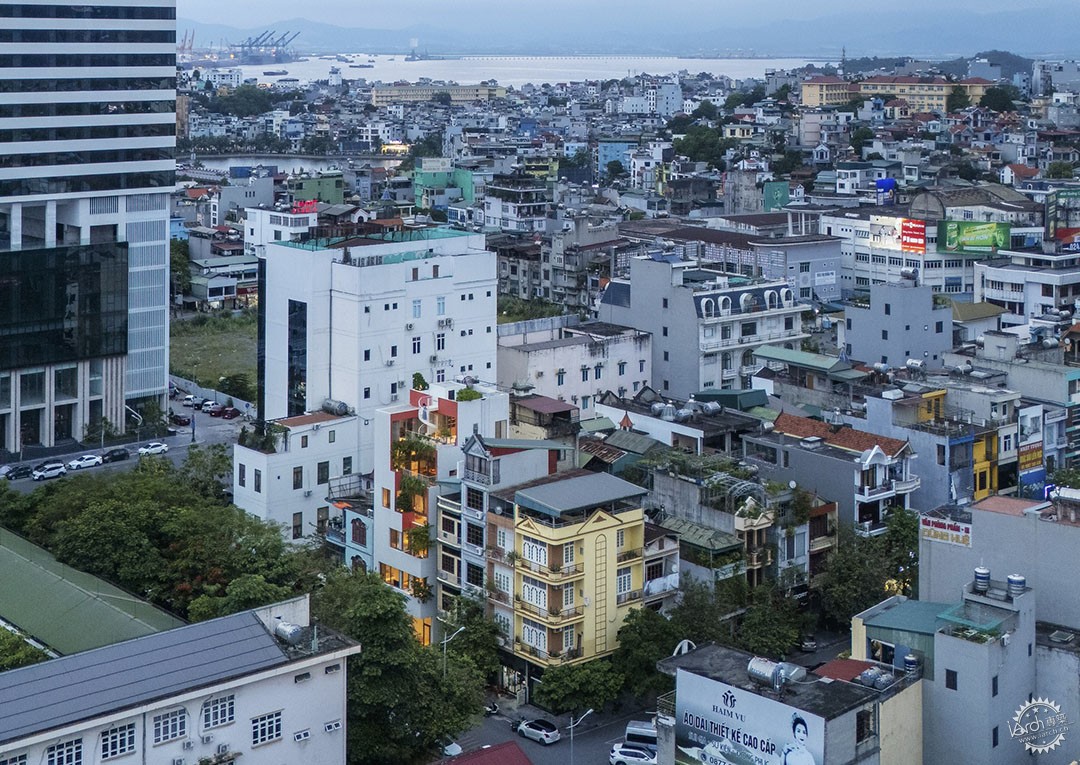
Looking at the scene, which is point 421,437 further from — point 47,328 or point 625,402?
point 47,328

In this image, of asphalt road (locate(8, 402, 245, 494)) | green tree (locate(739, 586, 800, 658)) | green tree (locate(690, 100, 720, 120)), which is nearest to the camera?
green tree (locate(739, 586, 800, 658))

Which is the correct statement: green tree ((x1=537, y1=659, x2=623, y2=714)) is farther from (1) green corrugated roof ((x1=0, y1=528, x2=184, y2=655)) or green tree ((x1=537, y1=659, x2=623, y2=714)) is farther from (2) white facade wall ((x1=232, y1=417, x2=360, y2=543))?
(2) white facade wall ((x1=232, y1=417, x2=360, y2=543))

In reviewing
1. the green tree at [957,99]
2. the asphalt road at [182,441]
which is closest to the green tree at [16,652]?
the asphalt road at [182,441]

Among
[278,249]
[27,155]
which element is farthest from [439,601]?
[27,155]

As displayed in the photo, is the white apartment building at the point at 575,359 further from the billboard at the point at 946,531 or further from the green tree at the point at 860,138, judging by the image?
the green tree at the point at 860,138

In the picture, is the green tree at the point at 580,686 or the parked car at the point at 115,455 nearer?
the green tree at the point at 580,686

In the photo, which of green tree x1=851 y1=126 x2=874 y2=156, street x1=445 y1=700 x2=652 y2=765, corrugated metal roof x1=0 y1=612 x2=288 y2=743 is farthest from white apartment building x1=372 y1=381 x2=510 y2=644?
green tree x1=851 y1=126 x2=874 y2=156
